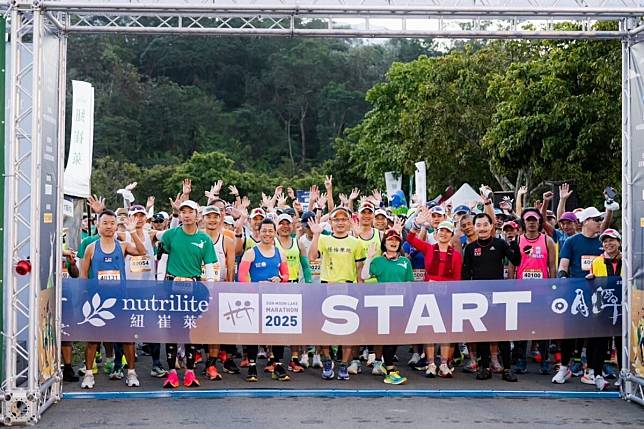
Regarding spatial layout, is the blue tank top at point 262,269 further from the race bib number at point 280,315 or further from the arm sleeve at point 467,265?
the arm sleeve at point 467,265

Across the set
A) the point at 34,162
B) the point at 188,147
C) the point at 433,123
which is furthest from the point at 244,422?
the point at 188,147

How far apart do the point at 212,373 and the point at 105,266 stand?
67.8 inches

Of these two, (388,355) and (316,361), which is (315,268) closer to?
(316,361)

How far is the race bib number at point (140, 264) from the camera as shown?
1113cm

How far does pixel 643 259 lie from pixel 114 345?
6020 mm

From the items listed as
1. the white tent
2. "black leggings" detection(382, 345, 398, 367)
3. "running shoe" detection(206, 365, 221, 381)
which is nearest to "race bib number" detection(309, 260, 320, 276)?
"black leggings" detection(382, 345, 398, 367)

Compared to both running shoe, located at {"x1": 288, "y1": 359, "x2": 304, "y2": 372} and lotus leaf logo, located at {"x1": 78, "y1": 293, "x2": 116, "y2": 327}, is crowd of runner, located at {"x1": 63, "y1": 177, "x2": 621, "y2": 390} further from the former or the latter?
lotus leaf logo, located at {"x1": 78, "y1": 293, "x2": 116, "y2": 327}

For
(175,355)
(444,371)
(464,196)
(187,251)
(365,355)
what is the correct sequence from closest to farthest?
(187,251) < (175,355) < (444,371) < (365,355) < (464,196)

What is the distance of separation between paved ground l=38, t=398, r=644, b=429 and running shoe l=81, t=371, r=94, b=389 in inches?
23.2

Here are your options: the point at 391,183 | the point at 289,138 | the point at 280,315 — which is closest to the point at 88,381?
the point at 280,315

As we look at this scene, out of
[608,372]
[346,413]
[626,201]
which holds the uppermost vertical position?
[626,201]

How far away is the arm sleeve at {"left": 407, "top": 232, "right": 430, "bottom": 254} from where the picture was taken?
35.3 ft

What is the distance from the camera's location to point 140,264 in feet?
36.7

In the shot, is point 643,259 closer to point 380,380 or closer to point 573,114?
point 380,380
